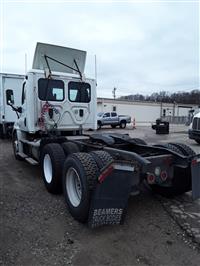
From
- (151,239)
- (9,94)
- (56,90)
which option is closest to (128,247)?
(151,239)

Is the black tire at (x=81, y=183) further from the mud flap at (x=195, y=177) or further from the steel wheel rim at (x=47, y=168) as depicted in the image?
the mud flap at (x=195, y=177)

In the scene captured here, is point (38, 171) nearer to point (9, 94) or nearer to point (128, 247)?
point (128, 247)

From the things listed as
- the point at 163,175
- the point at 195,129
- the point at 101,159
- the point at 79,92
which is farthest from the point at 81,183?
the point at 195,129

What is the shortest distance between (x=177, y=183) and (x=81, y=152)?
1.82m

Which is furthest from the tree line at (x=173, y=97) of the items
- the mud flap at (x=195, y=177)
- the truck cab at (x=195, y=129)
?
the mud flap at (x=195, y=177)

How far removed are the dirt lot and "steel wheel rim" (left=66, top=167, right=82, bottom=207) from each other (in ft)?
0.96

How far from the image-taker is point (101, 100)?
38.2m

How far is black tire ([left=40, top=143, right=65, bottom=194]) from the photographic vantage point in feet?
15.7

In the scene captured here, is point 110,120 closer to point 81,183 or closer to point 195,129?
point 195,129

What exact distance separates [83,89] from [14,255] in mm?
4948

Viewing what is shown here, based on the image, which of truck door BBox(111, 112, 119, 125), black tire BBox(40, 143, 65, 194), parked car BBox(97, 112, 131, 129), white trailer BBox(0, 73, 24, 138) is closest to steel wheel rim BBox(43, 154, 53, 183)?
black tire BBox(40, 143, 65, 194)

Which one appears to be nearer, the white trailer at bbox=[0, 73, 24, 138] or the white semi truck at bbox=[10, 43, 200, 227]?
the white semi truck at bbox=[10, 43, 200, 227]

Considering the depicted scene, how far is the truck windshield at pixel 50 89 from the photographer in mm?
6359

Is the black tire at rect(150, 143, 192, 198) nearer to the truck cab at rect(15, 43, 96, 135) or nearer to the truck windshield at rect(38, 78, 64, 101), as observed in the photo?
the truck cab at rect(15, 43, 96, 135)
